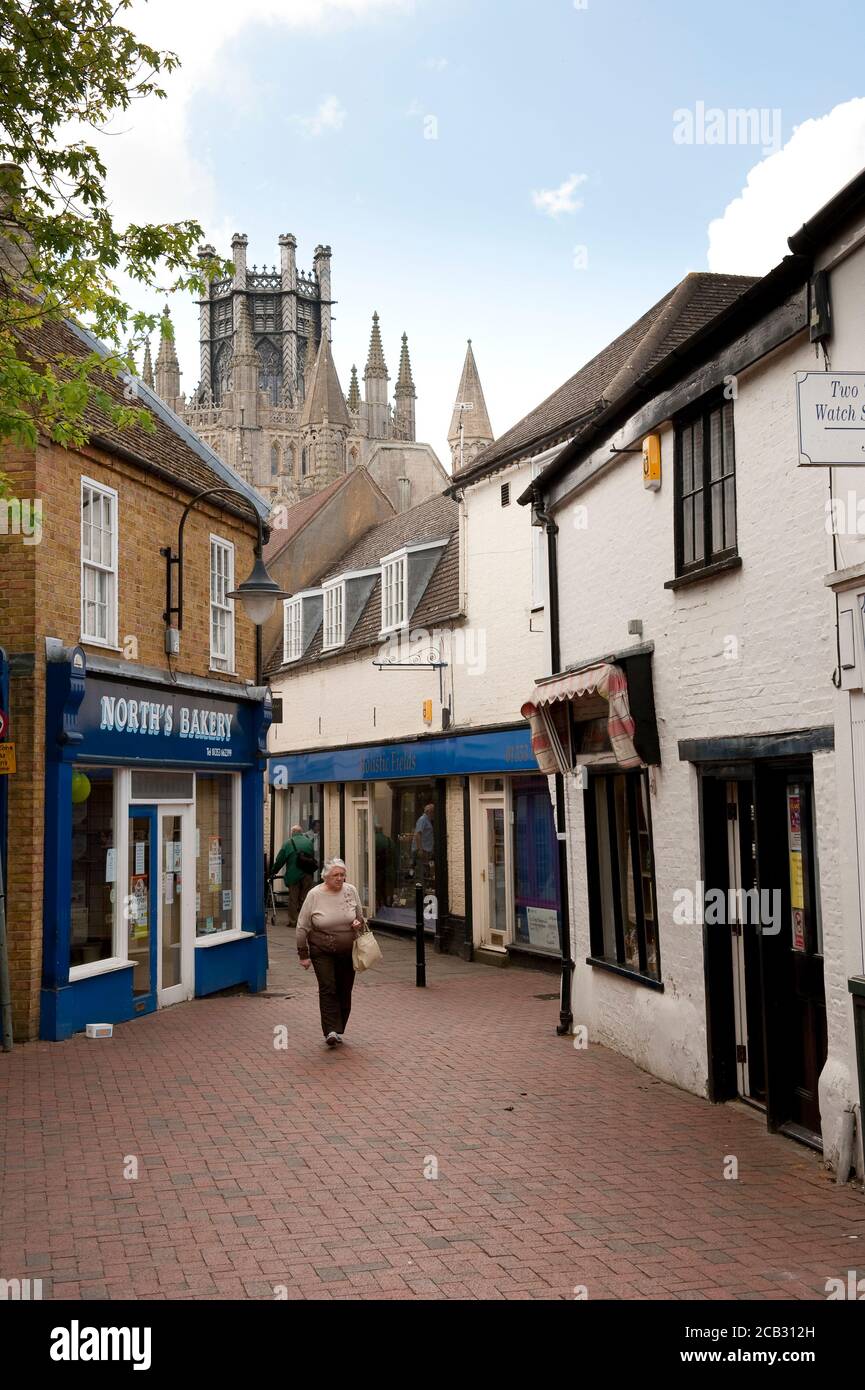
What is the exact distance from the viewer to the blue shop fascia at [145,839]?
12.4 meters

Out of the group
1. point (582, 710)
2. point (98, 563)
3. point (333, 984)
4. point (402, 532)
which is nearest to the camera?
point (333, 984)

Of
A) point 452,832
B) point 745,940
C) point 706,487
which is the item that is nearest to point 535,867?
point 452,832

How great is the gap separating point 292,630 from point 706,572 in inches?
838

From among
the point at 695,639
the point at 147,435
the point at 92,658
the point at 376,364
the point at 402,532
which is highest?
the point at 376,364

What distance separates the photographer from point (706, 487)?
9469 mm

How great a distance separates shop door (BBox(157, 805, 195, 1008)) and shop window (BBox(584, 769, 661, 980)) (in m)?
5.13

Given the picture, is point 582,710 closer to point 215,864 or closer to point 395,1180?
point 395,1180

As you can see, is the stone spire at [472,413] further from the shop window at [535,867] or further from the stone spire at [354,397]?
the stone spire at [354,397]

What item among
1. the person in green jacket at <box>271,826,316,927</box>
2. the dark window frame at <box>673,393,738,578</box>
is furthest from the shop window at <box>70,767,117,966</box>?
the person in green jacket at <box>271,826,316,927</box>

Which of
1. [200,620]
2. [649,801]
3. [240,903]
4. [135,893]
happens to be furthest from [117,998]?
[649,801]

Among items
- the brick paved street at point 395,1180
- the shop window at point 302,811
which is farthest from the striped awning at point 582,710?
the shop window at point 302,811

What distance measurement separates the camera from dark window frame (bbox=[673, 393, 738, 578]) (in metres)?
9.10

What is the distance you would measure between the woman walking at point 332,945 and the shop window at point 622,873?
7.60 feet
